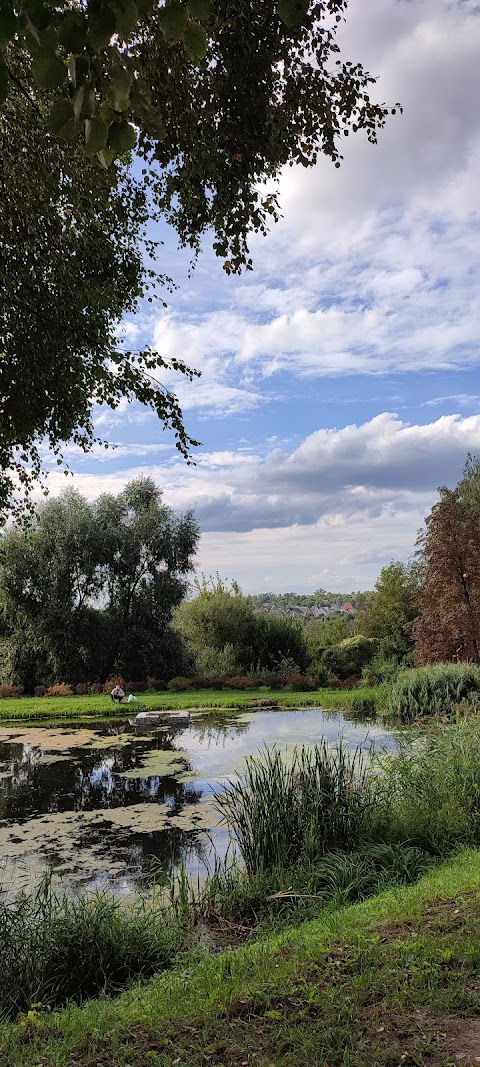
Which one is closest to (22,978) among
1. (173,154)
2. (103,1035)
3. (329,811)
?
(103,1035)

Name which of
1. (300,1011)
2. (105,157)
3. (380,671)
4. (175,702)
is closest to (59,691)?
(175,702)

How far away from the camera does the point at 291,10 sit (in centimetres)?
209

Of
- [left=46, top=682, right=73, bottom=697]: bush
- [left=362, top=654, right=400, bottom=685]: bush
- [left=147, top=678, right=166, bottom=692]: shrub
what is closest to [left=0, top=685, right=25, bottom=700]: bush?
[left=46, top=682, right=73, bottom=697]: bush

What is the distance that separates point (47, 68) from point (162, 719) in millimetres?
15793

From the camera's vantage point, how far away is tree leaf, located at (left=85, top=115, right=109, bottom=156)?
1.91m

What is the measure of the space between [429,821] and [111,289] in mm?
5835

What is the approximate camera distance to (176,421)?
250 inches

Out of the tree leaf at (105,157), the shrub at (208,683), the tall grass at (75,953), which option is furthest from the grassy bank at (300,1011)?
the shrub at (208,683)

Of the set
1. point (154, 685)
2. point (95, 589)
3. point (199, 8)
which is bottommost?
point (154, 685)

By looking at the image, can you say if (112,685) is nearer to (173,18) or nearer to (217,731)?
(217,731)

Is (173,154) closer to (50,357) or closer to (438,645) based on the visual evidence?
(50,357)

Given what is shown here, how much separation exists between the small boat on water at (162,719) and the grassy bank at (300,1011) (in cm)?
1213

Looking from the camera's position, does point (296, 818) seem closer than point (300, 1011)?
No

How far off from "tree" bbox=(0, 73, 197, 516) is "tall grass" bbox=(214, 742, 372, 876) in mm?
3374
